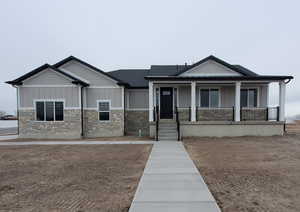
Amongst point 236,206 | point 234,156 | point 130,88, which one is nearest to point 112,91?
point 130,88

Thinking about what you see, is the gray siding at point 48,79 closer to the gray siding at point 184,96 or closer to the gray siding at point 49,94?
the gray siding at point 49,94

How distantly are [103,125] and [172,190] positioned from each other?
11255 millimetres

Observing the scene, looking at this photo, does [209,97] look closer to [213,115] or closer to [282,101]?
[213,115]

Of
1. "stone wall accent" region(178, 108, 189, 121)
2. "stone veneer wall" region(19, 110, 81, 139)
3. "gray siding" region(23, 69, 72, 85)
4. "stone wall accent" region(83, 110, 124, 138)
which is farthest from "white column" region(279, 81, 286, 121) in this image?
"gray siding" region(23, 69, 72, 85)

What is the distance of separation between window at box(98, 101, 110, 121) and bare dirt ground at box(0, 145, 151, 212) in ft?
20.8

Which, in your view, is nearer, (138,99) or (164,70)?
(138,99)

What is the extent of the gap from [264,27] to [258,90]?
50.1 feet

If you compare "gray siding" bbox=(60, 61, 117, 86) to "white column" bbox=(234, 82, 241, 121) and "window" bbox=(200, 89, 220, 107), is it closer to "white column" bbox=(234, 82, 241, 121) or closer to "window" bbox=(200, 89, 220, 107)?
"window" bbox=(200, 89, 220, 107)

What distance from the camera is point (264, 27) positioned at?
84.4ft

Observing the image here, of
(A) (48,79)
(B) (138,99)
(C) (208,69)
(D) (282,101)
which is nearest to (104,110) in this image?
(B) (138,99)

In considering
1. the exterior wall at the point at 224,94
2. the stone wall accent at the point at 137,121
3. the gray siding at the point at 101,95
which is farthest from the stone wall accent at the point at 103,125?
the exterior wall at the point at 224,94

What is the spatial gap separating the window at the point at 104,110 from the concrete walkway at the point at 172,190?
28.8 ft

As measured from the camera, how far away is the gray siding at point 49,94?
14.2 m

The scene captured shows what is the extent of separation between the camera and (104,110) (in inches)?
594
